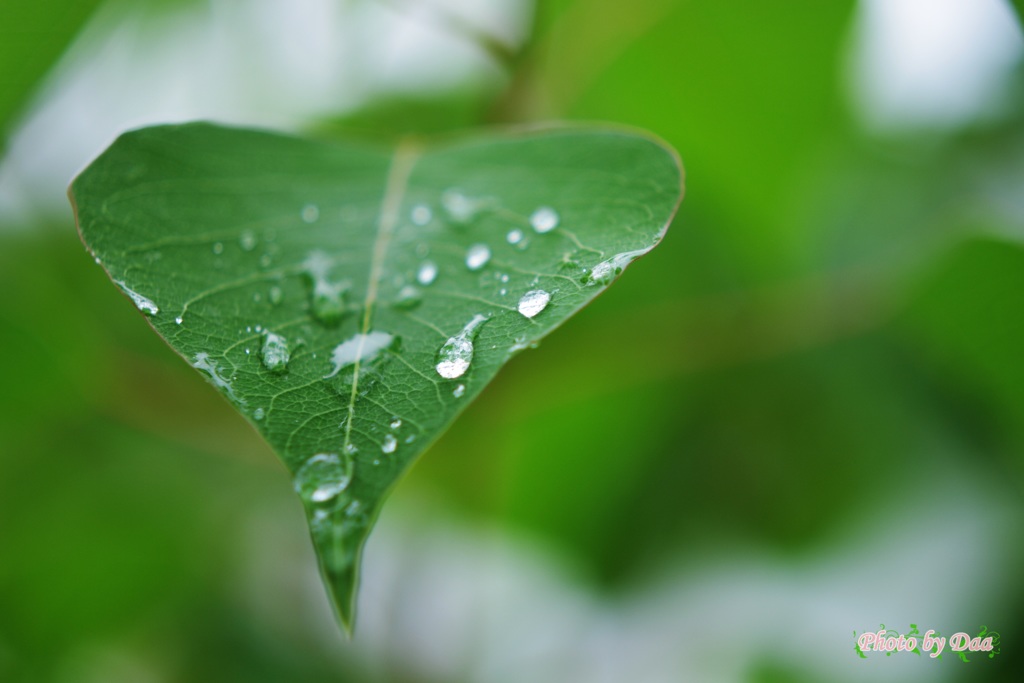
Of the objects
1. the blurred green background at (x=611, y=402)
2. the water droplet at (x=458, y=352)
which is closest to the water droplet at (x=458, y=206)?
the water droplet at (x=458, y=352)

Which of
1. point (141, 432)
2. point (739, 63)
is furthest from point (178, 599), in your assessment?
point (739, 63)

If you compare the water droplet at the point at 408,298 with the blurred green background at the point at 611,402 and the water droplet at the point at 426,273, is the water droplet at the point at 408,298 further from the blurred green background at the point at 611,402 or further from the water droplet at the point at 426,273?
the blurred green background at the point at 611,402

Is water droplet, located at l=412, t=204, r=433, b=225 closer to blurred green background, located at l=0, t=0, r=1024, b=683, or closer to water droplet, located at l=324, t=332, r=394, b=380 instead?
water droplet, located at l=324, t=332, r=394, b=380

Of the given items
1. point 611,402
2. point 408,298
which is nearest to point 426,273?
point 408,298

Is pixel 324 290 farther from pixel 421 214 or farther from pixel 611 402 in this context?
pixel 611 402

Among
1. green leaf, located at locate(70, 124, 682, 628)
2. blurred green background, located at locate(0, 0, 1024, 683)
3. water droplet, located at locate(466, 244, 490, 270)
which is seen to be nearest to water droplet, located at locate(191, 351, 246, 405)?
green leaf, located at locate(70, 124, 682, 628)

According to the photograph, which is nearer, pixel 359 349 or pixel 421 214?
pixel 359 349
